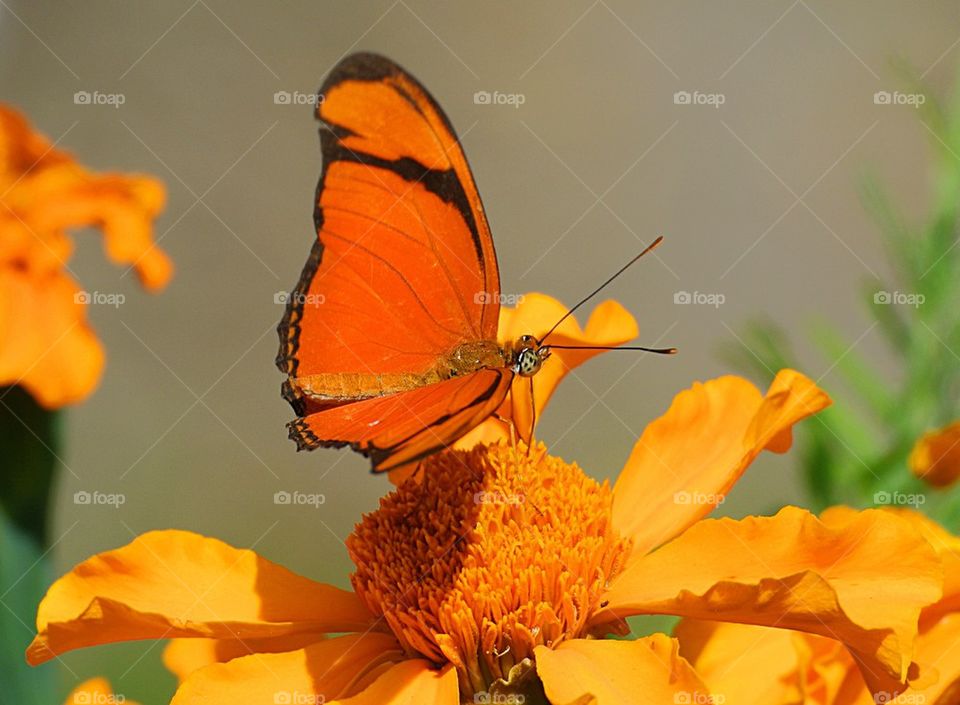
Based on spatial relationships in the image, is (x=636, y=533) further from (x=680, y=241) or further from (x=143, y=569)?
(x=680, y=241)

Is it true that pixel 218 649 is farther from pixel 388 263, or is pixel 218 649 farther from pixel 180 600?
pixel 388 263

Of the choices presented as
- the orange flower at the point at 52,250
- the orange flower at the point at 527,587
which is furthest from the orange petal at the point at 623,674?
the orange flower at the point at 52,250

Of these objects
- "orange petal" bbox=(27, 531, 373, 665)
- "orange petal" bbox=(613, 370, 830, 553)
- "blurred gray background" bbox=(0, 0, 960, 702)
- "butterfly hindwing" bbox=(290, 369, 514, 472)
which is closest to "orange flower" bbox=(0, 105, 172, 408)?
"orange petal" bbox=(27, 531, 373, 665)

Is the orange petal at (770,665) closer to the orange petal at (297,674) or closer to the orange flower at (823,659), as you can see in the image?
the orange flower at (823,659)

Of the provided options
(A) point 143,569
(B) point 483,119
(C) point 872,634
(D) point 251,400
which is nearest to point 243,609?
(A) point 143,569

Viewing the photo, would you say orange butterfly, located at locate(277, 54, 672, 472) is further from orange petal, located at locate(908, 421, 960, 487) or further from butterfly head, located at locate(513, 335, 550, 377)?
orange petal, located at locate(908, 421, 960, 487)
